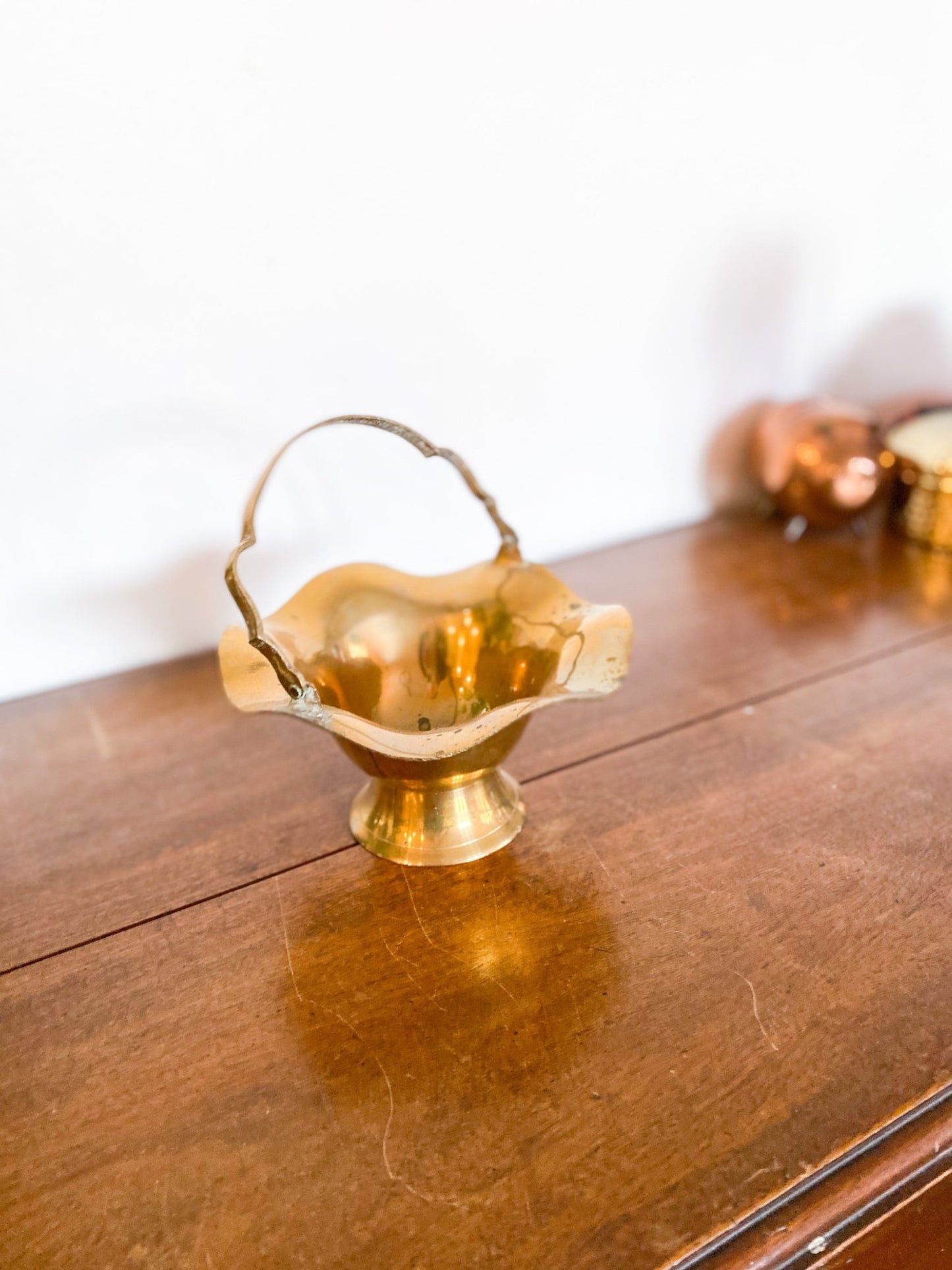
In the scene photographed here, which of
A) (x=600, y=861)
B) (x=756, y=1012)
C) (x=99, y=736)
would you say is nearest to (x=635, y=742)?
(x=600, y=861)

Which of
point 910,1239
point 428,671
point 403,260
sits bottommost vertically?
point 910,1239

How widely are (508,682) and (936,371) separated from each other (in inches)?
30.4

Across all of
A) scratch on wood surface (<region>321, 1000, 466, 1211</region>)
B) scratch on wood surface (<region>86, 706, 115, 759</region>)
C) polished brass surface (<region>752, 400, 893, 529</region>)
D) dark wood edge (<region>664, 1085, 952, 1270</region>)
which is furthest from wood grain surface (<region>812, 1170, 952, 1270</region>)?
polished brass surface (<region>752, 400, 893, 529</region>)

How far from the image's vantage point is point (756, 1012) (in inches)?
17.8

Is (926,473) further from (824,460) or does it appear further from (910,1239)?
(910,1239)

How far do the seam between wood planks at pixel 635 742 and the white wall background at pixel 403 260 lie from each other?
300 millimetres

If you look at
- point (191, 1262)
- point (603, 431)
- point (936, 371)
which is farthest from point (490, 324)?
point (191, 1262)

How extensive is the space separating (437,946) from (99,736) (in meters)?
0.34

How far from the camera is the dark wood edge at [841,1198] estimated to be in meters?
0.37

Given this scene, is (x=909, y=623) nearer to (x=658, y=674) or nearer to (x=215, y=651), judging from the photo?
(x=658, y=674)

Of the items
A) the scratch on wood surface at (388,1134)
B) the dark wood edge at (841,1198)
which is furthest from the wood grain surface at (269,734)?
the dark wood edge at (841,1198)

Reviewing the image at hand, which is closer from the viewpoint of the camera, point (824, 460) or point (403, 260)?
point (403, 260)

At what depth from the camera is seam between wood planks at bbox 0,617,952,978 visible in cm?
52

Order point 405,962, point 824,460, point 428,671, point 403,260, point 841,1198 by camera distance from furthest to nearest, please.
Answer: point 824,460
point 403,260
point 428,671
point 405,962
point 841,1198
